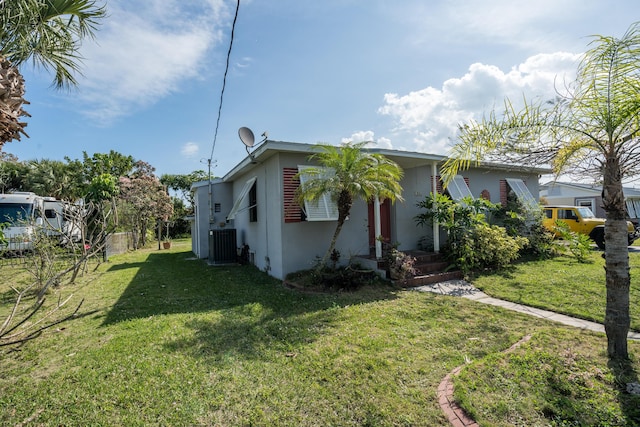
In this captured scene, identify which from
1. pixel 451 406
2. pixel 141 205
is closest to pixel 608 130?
pixel 451 406

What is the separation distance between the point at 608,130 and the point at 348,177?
4681 mm

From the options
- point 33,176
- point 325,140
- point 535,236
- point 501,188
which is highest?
point 33,176

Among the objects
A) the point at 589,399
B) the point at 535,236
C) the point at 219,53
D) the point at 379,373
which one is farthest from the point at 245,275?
the point at 535,236

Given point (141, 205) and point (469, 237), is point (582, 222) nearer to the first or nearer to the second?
point (469, 237)

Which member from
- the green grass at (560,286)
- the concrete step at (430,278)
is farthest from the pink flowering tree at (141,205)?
the green grass at (560,286)

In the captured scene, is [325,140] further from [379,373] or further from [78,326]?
[78,326]

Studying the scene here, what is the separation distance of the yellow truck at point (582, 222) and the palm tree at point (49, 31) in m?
17.1

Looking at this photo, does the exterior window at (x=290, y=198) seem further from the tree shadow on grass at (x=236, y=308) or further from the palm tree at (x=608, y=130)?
the palm tree at (x=608, y=130)

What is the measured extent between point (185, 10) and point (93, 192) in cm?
1315

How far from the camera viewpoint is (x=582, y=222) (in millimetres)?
14953

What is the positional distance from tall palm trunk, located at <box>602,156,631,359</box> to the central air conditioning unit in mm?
12198

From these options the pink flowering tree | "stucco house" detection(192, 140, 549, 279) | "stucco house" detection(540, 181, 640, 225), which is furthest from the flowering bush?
"stucco house" detection(540, 181, 640, 225)

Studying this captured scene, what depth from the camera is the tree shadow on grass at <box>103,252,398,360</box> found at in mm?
4824

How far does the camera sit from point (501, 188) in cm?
1365
